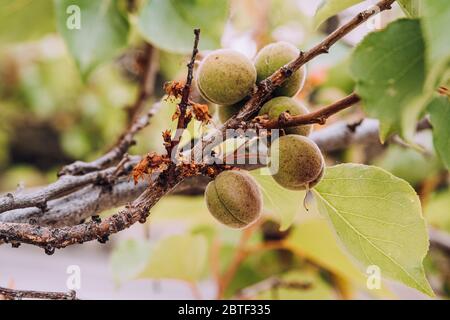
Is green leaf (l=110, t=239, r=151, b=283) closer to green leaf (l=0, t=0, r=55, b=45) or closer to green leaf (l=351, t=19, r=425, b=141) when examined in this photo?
green leaf (l=0, t=0, r=55, b=45)

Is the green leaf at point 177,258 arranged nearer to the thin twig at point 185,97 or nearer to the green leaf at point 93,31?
the green leaf at point 93,31

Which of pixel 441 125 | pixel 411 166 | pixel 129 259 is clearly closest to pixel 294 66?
pixel 441 125

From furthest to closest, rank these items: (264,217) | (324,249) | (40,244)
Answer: (264,217), (324,249), (40,244)

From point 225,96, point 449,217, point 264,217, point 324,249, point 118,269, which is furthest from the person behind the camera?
point 449,217

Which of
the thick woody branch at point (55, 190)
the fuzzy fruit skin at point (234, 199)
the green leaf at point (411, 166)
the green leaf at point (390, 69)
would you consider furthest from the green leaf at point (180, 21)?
the green leaf at point (411, 166)

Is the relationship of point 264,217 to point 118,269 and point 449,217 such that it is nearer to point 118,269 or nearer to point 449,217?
point 118,269

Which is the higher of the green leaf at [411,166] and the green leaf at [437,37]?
the green leaf at [411,166]

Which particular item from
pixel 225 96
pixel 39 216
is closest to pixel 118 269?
pixel 39 216
